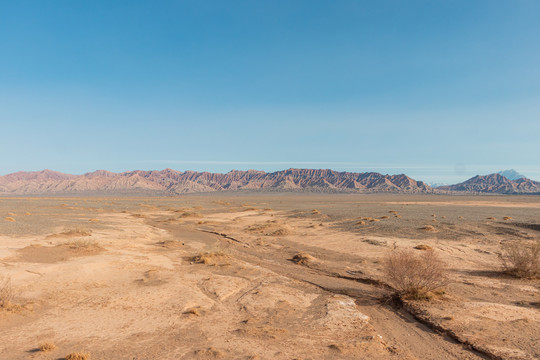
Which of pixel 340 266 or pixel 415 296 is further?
pixel 340 266

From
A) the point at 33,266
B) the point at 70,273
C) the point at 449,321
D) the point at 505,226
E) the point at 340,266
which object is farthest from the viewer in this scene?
the point at 505,226

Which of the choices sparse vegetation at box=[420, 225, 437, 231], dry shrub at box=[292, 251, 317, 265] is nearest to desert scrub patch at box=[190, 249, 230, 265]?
dry shrub at box=[292, 251, 317, 265]

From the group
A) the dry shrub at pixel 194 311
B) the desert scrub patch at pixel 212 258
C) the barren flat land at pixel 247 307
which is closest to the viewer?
the barren flat land at pixel 247 307

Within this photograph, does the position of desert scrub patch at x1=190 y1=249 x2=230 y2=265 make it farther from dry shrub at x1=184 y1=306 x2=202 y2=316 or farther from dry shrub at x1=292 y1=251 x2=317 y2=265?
dry shrub at x1=184 y1=306 x2=202 y2=316

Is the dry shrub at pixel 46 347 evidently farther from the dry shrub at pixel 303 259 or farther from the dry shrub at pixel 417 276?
the dry shrub at pixel 303 259

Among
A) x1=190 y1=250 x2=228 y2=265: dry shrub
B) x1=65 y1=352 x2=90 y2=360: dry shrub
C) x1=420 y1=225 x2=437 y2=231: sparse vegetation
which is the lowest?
x1=190 y1=250 x2=228 y2=265: dry shrub

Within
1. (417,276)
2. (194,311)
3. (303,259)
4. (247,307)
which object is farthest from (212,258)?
(417,276)

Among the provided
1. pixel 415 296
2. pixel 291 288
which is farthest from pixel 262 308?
pixel 415 296

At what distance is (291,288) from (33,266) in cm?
1041

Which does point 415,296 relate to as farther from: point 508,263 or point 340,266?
point 508,263

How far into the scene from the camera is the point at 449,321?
8.15 m

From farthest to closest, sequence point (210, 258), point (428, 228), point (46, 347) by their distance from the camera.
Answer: point (428, 228) → point (210, 258) → point (46, 347)

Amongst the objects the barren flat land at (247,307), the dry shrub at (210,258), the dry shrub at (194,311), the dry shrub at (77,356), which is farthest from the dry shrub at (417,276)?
the dry shrub at (77,356)

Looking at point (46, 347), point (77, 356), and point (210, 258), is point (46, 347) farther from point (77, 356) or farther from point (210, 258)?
point (210, 258)
